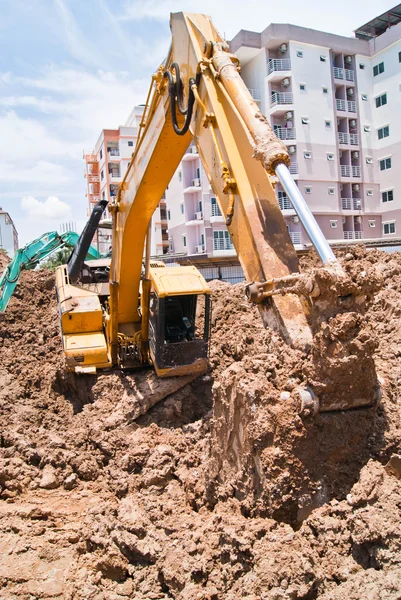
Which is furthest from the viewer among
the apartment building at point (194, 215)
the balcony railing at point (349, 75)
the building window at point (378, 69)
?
the building window at point (378, 69)

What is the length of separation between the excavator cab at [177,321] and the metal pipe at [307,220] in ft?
10.8

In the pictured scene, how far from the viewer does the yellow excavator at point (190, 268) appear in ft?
11.7

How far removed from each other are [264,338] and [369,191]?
30.8 meters

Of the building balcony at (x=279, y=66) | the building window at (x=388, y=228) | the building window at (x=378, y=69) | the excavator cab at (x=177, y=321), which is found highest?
the building window at (x=378, y=69)

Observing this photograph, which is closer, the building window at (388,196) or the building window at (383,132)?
the building window at (388,196)

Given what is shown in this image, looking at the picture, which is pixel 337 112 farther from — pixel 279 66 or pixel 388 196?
pixel 388 196

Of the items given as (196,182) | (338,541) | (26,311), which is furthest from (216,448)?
(196,182)

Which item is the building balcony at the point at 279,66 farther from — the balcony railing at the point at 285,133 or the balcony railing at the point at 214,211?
the balcony railing at the point at 214,211

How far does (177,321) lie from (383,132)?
29.7 meters

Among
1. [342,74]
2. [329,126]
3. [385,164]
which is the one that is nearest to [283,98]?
[329,126]

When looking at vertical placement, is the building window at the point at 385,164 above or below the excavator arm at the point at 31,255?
above

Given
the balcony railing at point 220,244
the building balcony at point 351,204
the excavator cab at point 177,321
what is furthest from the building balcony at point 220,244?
the excavator cab at point 177,321

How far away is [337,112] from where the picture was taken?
104 feet

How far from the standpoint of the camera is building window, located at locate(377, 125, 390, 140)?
3228 centimetres
